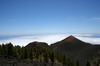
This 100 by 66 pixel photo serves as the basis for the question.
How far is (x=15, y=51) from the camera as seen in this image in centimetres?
9381

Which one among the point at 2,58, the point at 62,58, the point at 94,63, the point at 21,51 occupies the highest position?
the point at 2,58

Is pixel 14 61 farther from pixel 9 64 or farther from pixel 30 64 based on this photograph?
pixel 30 64

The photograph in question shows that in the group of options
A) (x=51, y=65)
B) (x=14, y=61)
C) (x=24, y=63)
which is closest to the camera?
(x=14, y=61)

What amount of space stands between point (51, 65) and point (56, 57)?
92.9 metres

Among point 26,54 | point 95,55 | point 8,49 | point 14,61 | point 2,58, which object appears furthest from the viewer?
point 95,55

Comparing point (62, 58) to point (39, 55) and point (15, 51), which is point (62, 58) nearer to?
point (39, 55)

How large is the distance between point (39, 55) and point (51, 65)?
299ft

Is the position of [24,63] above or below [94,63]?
above

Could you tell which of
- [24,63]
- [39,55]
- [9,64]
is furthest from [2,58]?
[39,55]

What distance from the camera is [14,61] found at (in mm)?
18797

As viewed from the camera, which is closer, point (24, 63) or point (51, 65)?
point (24, 63)

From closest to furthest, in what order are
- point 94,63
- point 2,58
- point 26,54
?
point 2,58 < point 26,54 < point 94,63

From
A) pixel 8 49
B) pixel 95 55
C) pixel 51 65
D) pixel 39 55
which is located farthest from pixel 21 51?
pixel 95 55

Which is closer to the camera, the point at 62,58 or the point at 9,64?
the point at 9,64
